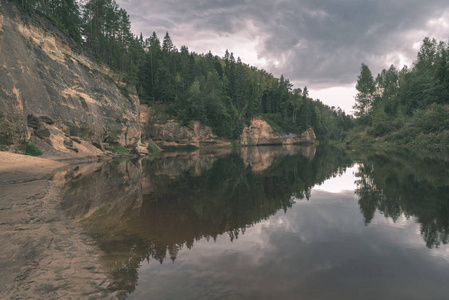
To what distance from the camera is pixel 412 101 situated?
55969mm

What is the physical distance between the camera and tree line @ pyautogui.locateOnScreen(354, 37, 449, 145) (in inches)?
1680

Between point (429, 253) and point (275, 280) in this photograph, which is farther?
point (429, 253)

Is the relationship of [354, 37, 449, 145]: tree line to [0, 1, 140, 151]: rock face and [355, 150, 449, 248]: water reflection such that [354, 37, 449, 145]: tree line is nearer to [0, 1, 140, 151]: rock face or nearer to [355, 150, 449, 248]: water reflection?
[355, 150, 449, 248]: water reflection

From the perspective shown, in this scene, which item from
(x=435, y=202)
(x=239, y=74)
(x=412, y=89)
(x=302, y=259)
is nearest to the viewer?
(x=302, y=259)

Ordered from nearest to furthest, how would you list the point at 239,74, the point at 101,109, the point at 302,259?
the point at 302,259
the point at 101,109
the point at 239,74

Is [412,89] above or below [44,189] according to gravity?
above

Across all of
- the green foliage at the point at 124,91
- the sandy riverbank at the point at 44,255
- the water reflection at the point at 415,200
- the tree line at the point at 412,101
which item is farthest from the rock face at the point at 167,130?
the sandy riverbank at the point at 44,255

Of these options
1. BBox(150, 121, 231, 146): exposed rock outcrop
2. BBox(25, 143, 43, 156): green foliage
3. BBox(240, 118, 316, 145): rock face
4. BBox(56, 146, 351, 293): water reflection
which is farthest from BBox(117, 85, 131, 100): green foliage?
BBox(240, 118, 316, 145): rock face

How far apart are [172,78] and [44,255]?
70205 mm

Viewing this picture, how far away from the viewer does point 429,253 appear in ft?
16.3

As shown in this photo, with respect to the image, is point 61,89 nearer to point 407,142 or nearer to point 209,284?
point 209,284

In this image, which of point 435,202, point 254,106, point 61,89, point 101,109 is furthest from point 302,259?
point 254,106

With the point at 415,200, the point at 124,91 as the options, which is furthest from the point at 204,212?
the point at 124,91

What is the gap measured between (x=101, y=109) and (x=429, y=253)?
137ft
